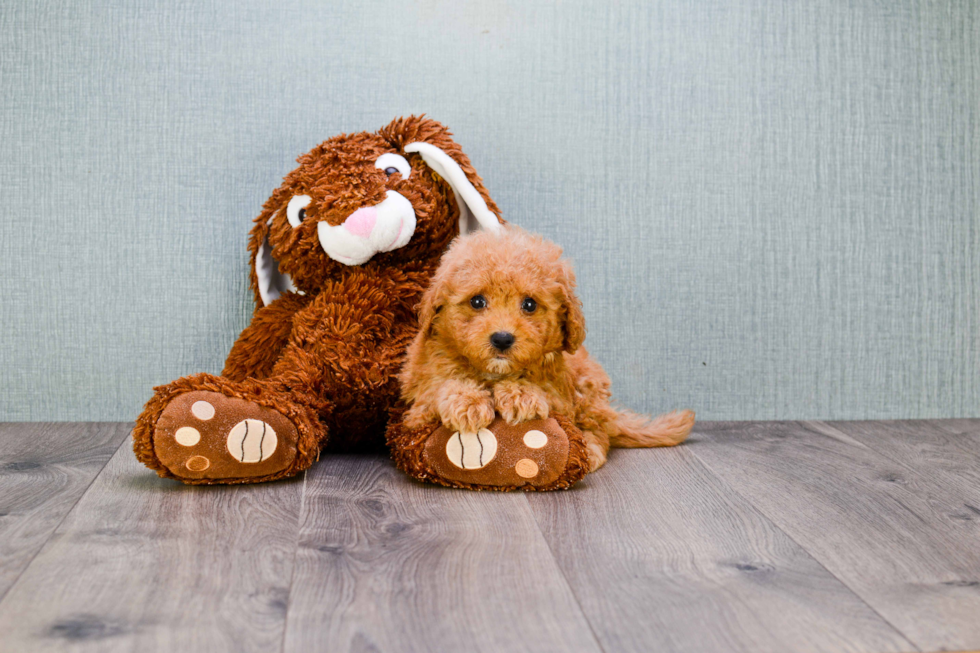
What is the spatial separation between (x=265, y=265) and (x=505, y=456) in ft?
1.83

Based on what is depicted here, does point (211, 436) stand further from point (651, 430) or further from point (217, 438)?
point (651, 430)

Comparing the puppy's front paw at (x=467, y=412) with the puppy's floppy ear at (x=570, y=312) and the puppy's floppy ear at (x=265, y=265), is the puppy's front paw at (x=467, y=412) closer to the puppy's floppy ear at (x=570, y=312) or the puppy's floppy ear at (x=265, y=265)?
the puppy's floppy ear at (x=570, y=312)

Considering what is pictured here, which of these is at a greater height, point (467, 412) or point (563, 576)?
point (467, 412)

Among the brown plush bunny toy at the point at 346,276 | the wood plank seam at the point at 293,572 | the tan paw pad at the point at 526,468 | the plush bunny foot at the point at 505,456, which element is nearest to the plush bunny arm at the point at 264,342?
the brown plush bunny toy at the point at 346,276

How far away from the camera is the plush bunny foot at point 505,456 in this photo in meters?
1.07

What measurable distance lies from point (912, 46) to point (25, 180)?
1593mm

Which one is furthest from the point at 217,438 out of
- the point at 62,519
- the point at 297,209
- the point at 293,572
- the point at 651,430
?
the point at 651,430

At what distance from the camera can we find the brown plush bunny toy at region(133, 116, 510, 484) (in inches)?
46.3

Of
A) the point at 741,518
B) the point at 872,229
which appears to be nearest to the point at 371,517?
the point at 741,518

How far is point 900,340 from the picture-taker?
1609mm

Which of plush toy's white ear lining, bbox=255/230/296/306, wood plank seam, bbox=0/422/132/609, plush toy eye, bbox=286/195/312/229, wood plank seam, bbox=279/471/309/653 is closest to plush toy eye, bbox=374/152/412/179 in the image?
plush toy eye, bbox=286/195/312/229

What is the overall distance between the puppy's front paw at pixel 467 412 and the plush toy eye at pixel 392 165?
384 mm

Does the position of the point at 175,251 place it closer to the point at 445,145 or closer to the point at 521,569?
the point at 445,145

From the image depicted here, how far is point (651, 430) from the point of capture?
4.51ft
